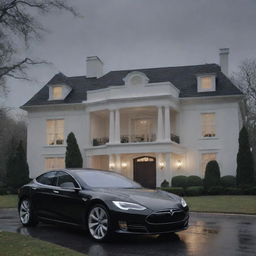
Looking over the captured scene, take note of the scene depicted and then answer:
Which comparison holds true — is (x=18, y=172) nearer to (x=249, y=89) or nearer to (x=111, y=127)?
(x=111, y=127)

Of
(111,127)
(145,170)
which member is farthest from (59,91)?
(145,170)

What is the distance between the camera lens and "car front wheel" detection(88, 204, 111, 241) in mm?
8016

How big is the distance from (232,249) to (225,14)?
1941 cm

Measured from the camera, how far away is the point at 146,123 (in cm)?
3431

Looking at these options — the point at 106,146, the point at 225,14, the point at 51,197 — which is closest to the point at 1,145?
the point at 106,146

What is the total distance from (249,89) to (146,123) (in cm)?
2036

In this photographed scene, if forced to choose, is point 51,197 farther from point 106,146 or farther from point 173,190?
point 106,146

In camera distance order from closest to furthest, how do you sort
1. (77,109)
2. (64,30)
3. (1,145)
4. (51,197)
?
(51,197)
(64,30)
(77,109)
(1,145)

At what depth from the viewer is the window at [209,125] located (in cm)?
3247

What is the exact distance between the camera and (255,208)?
16547 mm

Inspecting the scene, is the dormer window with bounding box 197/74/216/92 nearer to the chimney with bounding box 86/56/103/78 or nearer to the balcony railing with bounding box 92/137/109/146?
the balcony railing with bounding box 92/137/109/146

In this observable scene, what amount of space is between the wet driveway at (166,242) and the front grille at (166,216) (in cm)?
42

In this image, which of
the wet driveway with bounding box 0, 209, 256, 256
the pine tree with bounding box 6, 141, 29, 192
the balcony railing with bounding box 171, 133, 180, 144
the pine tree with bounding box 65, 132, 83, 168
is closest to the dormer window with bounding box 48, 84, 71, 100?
the pine tree with bounding box 65, 132, 83, 168

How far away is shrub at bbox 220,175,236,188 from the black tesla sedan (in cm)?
2075
